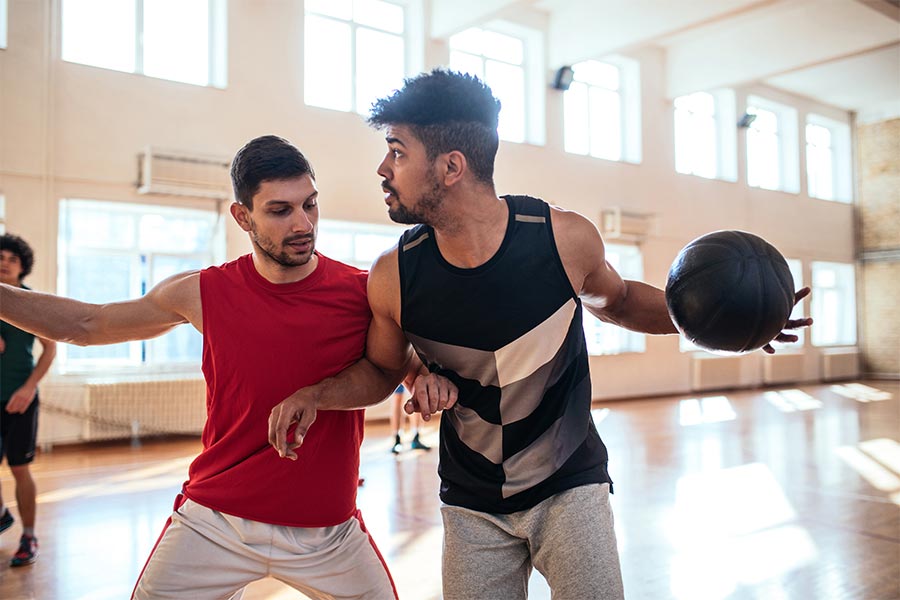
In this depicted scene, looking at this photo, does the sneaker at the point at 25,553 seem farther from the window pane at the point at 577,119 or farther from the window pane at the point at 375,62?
the window pane at the point at 577,119

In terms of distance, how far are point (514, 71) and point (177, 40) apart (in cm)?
490

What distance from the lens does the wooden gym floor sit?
3516mm

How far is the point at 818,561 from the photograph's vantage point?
379 centimetres

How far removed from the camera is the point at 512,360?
1.83 metres

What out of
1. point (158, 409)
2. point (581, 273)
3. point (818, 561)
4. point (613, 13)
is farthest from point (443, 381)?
point (613, 13)

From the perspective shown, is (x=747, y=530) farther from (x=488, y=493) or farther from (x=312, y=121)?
(x=312, y=121)

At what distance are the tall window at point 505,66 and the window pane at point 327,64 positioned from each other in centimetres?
181

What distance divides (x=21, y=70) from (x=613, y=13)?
692 cm

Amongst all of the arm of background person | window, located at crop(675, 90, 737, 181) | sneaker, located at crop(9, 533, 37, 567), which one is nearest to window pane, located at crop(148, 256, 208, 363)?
the arm of background person

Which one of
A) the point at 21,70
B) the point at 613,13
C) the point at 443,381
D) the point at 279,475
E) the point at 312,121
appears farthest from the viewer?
the point at 613,13

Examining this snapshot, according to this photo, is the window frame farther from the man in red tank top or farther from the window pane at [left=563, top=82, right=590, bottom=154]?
the man in red tank top

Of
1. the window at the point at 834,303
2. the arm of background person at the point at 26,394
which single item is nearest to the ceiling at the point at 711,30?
the window at the point at 834,303

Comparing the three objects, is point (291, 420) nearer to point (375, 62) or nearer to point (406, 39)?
point (375, 62)

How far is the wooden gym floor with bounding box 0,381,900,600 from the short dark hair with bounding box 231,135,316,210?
210 cm
